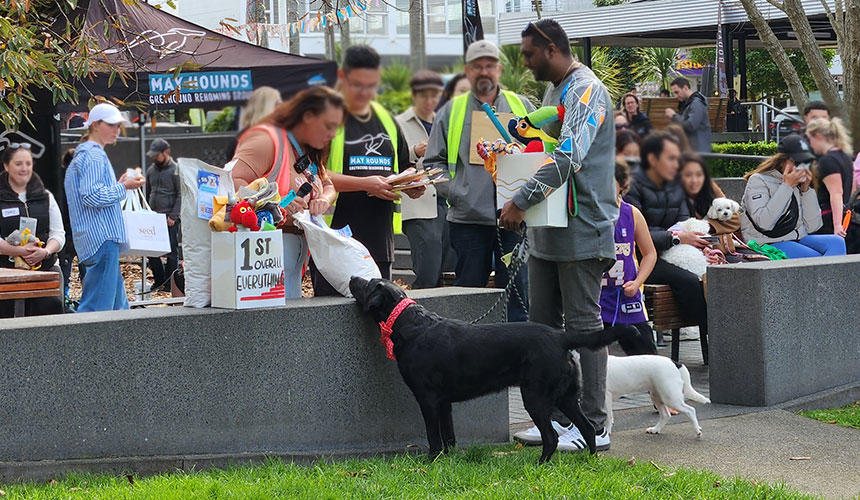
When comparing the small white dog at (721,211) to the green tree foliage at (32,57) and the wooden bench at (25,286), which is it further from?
the wooden bench at (25,286)

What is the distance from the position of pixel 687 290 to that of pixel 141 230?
14.3 feet

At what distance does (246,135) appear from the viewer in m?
5.60

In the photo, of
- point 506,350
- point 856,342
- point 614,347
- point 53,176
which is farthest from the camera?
point 53,176

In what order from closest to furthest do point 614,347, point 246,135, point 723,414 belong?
point 246,135 → point 723,414 → point 614,347

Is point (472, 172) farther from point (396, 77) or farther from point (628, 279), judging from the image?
point (396, 77)

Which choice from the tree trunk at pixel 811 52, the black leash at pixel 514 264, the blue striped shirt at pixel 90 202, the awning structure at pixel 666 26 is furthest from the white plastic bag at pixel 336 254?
the awning structure at pixel 666 26

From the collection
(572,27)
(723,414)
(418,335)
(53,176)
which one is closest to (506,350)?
(418,335)

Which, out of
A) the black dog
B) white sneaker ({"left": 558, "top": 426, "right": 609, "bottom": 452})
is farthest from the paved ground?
the black dog

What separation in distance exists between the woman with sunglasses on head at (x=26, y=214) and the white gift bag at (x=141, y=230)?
0.52m

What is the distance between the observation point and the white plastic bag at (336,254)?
544 cm

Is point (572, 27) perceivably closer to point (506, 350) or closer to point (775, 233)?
point (775, 233)

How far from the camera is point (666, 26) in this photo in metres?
22.2

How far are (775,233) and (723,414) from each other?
2.58 metres

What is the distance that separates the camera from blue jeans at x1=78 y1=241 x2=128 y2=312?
807 cm
